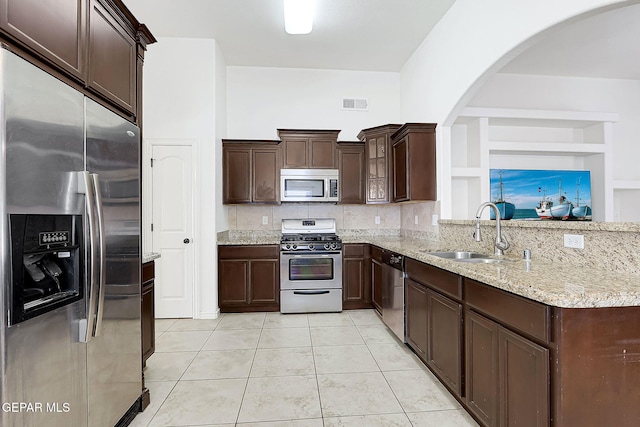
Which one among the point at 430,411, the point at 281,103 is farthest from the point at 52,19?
the point at 281,103

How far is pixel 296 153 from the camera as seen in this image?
14.3 ft

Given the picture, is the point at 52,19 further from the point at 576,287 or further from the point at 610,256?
the point at 610,256

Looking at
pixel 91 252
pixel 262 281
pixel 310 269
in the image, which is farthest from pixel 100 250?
pixel 310 269

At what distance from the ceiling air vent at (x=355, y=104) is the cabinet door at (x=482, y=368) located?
3708mm

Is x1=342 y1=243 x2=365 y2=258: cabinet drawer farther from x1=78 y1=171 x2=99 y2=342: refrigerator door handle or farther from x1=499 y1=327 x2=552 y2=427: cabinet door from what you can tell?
x1=78 y1=171 x2=99 y2=342: refrigerator door handle

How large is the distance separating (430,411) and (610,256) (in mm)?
1416

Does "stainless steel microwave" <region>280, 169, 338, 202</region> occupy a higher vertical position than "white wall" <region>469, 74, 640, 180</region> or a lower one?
lower

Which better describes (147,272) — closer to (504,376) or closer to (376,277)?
(504,376)

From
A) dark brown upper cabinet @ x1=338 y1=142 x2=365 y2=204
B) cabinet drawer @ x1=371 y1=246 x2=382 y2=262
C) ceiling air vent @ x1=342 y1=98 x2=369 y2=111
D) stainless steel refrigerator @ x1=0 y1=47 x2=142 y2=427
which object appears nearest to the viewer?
stainless steel refrigerator @ x1=0 y1=47 x2=142 y2=427

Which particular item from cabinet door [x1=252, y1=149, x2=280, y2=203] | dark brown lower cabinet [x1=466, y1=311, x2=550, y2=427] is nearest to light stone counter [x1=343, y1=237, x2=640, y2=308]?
dark brown lower cabinet [x1=466, y1=311, x2=550, y2=427]

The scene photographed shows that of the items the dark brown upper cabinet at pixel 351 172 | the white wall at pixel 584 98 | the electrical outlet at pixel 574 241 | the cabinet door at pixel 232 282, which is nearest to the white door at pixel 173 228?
the cabinet door at pixel 232 282

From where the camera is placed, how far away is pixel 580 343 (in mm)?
1240

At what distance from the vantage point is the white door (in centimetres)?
387

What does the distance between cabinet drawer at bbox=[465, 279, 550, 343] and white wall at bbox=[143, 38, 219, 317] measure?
3.14m
